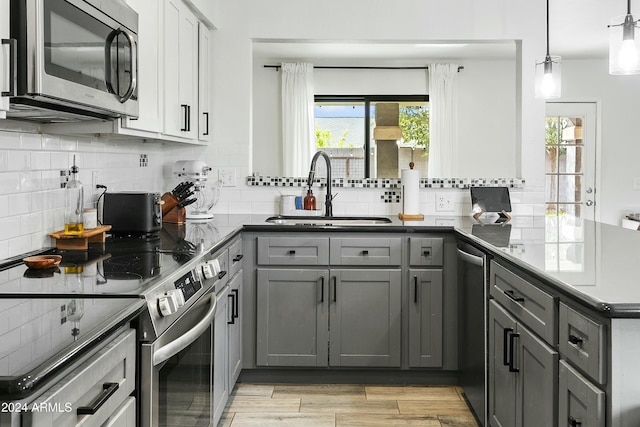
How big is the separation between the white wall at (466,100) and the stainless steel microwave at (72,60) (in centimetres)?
486

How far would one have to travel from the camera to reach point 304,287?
134 inches

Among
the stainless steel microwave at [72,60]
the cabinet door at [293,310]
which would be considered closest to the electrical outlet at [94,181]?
the stainless steel microwave at [72,60]

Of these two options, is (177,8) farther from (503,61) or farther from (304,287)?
(503,61)

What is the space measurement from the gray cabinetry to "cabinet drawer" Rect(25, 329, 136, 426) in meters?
1.18

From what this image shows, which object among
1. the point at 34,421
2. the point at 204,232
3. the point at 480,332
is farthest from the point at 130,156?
the point at 34,421

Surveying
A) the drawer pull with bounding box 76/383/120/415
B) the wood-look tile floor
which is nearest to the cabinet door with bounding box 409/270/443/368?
the wood-look tile floor

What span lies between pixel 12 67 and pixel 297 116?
223 inches

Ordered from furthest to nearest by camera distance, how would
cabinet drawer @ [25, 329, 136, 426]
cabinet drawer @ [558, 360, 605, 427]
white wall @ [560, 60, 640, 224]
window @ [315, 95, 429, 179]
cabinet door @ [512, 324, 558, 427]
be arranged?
1. window @ [315, 95, 429, 179]
2. white wall @ [560, 60, 640, 224]
3. cabinet door @ [512, 324, 558, 427]
4. cabinet drawer @ [558, 360, 605, 427]
5. cabinet drawer @ [25, 329, 136, 426]

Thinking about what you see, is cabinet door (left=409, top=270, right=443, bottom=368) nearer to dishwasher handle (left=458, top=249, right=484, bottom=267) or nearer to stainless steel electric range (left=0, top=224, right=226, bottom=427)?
dishwasher handle (left=458, top=249, right=484, bottom=267)

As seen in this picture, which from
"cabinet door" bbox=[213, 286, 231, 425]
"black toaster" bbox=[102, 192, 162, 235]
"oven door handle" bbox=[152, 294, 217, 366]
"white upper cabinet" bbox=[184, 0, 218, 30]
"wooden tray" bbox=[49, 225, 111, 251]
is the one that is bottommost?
"cabinet door" bbox=[213, 286, 231, 425]

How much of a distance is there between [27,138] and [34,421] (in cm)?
154

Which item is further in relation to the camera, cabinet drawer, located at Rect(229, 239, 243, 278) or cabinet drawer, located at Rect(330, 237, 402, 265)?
cabinet drawer, located at Rect(330, 237, 402, 265)

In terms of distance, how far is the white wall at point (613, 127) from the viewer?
6930 mm

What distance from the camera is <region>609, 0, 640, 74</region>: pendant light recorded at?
7.59 ft
